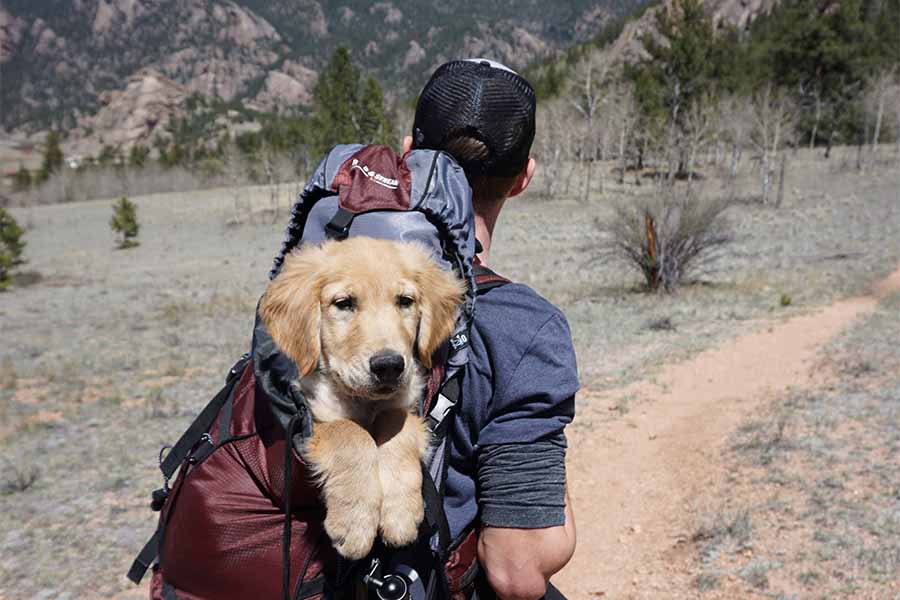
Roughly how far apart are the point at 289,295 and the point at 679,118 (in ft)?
204

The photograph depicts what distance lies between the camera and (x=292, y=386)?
6.11ft

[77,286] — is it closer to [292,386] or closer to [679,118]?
[292,386]

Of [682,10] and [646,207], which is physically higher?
[682,10]

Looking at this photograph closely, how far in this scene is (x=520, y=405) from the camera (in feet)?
5.73

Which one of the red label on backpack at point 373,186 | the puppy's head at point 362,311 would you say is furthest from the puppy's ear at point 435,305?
the red label on backpack at point 373,186

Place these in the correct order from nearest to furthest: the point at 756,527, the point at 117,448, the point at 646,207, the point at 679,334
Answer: the point at 756,527
the point at 117,448
the point at 679,334
the point at 646,207

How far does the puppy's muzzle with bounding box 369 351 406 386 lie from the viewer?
1956mm

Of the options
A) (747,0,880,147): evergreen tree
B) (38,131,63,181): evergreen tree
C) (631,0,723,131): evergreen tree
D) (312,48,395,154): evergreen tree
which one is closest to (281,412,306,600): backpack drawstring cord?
(312,48,395,154): evergreen tree

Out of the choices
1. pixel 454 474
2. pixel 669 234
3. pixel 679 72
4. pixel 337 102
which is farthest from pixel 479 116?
pixel 679 72

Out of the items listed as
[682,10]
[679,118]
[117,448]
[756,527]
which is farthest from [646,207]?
[682,10]

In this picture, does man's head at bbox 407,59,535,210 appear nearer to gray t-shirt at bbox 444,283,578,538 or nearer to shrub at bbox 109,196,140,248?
gray t-shirt at bbox 444,283,578,538

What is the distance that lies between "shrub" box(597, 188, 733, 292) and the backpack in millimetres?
16778

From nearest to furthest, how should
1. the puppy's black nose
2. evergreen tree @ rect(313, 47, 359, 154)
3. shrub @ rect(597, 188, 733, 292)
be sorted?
the puppy's black nose → shrub @ rect(597, 188, 733, 292) → evergreen tree @ rect(313, 47, 359, 154)

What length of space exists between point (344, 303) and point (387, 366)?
0.35m
